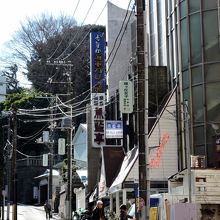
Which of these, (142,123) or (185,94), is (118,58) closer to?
(185,94)

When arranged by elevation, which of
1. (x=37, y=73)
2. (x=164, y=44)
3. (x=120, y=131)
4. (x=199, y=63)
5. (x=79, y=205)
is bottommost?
(x=79, y=205)

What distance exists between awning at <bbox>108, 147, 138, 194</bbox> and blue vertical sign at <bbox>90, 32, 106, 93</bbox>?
10.00 meters

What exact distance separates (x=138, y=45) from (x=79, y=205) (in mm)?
Answer: 31982

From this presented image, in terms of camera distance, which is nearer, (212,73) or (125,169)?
(212,73)

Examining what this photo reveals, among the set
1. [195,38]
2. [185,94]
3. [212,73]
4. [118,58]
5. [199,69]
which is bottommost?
[185,94]

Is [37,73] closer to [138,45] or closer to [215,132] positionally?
[215,132]

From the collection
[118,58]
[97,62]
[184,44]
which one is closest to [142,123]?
[184,44]

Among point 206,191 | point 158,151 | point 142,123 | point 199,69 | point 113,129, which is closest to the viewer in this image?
point 142,123

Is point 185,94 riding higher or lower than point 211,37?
lower

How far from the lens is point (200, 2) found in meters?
26.0

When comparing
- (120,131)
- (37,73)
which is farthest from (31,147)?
(120,131)

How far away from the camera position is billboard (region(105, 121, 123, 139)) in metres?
32.9

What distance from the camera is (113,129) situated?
108 ft

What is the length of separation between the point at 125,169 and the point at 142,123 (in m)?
13.8
